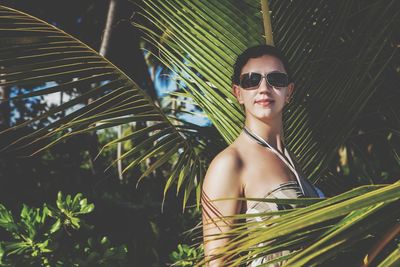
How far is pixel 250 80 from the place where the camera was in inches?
56.7

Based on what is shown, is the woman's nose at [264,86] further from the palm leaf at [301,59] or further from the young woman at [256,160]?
the palm leaf at [301,59]

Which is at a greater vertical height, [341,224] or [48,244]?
[341,224]

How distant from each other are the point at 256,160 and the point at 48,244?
1.57 meters

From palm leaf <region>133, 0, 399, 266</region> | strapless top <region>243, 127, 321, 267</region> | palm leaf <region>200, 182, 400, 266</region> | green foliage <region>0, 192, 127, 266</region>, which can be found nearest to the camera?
palm leaf <region>200, 182, 400, 266</region>

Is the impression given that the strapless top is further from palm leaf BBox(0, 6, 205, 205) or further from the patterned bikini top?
palm leaf BBox(0, 6, 205, 205)

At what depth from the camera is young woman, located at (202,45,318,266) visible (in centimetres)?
121

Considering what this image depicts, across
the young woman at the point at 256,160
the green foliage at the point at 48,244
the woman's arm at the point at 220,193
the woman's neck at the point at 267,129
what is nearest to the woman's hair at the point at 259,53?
the young woman at the point at 256,160

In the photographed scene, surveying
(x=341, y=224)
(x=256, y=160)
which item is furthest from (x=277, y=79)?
(x=341, y=224)

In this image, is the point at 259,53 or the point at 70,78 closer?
the point at 259,53

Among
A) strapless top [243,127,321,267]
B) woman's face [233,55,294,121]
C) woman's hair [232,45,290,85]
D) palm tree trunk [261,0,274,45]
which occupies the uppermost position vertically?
palm tree trunk [261,0,274,45]

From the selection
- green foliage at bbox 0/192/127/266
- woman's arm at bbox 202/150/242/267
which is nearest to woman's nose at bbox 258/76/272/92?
woman's arm at bbox 202/150/242/267

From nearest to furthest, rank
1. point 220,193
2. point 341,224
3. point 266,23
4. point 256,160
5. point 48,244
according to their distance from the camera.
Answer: point 341,224, point 220,193, point 256,160, point 266,23, point 48,244

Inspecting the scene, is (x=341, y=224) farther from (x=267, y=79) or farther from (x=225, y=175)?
(x=267, y=79)

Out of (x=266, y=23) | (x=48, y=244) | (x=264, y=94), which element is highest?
(x=266, y=23)
